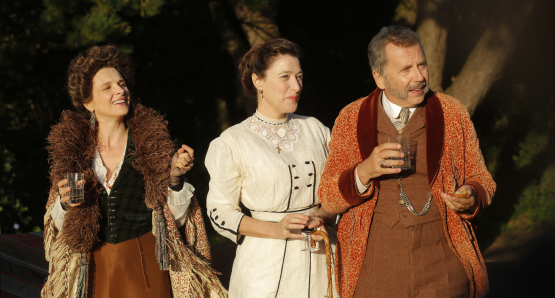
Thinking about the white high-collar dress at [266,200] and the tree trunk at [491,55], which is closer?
the white high-collar dress at [266,200]

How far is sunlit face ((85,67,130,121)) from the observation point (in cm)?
322

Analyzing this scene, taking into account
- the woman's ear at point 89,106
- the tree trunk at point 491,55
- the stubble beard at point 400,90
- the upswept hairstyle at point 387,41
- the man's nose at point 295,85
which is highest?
the tree trunk at point 491,55

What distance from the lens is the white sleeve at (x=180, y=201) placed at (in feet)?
10.4

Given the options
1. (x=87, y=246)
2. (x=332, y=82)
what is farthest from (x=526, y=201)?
(x=87, y=246)

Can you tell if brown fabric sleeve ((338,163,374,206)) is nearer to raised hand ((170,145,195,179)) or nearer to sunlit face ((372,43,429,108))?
sunlit face ((372,43,429,108))

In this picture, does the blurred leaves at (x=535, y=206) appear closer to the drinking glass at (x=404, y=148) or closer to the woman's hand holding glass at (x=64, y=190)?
the drinking glass at (x=404, y=148)

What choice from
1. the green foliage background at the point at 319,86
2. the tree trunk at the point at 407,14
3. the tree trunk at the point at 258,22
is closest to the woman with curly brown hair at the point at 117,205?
the tree trunk at the point at 258,22

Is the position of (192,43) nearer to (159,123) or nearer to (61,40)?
(61,40)

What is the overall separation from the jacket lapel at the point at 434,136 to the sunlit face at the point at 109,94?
1685mm

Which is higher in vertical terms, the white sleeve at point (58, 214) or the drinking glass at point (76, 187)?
the drinking glass at point (76, 187)

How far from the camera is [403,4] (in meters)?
6.51

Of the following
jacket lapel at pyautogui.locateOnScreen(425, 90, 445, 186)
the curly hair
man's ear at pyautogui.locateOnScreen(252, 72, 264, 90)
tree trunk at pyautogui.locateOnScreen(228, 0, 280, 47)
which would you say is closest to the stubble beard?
jacket lapel at pyautogui.locateOnScreen(425, 90, 445, 186)

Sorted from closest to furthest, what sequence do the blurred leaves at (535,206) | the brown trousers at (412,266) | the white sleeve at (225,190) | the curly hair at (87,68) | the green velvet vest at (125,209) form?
1. the brown trousers at (412,266)
2. the white sleeve at (225,190)
3. the green velvet vest at (125,209)
4. the curly hair at (87,68)
5. the blurred leaves at (535,206)

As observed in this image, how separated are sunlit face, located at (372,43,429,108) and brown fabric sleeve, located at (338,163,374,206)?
42 cm
